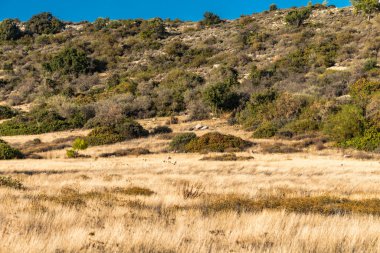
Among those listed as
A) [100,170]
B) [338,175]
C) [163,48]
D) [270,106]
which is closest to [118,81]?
[163,48]

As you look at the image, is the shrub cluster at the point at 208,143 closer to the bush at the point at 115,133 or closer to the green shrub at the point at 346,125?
the bush at the point at 115,133

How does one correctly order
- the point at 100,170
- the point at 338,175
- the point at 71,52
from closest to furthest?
the point at 338,175, the point at 100,170, the point at 71,52

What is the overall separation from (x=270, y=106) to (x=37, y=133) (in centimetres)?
2484

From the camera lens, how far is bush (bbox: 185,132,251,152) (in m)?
30.7

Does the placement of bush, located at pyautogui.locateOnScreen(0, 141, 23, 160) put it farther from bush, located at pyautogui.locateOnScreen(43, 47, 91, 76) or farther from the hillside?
bush, located at pyautogui.locateOnScreen(43, 47, 91, 76)

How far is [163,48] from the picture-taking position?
77875 millimetres

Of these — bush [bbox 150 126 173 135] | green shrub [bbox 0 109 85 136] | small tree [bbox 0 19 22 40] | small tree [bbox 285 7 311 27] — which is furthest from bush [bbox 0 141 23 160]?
small tree [bbox 0 19 22 40]

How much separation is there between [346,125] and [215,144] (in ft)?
34.6

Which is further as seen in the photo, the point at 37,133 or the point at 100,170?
the point at 37,133

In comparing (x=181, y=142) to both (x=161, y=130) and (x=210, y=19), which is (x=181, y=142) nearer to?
(x=161, y=130)

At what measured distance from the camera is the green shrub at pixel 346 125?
31422 millimetres

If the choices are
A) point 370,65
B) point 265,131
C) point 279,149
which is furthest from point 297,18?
point 279,149

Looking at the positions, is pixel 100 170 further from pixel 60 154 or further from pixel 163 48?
pixel 163 48

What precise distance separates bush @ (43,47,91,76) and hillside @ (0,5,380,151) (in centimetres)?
18
